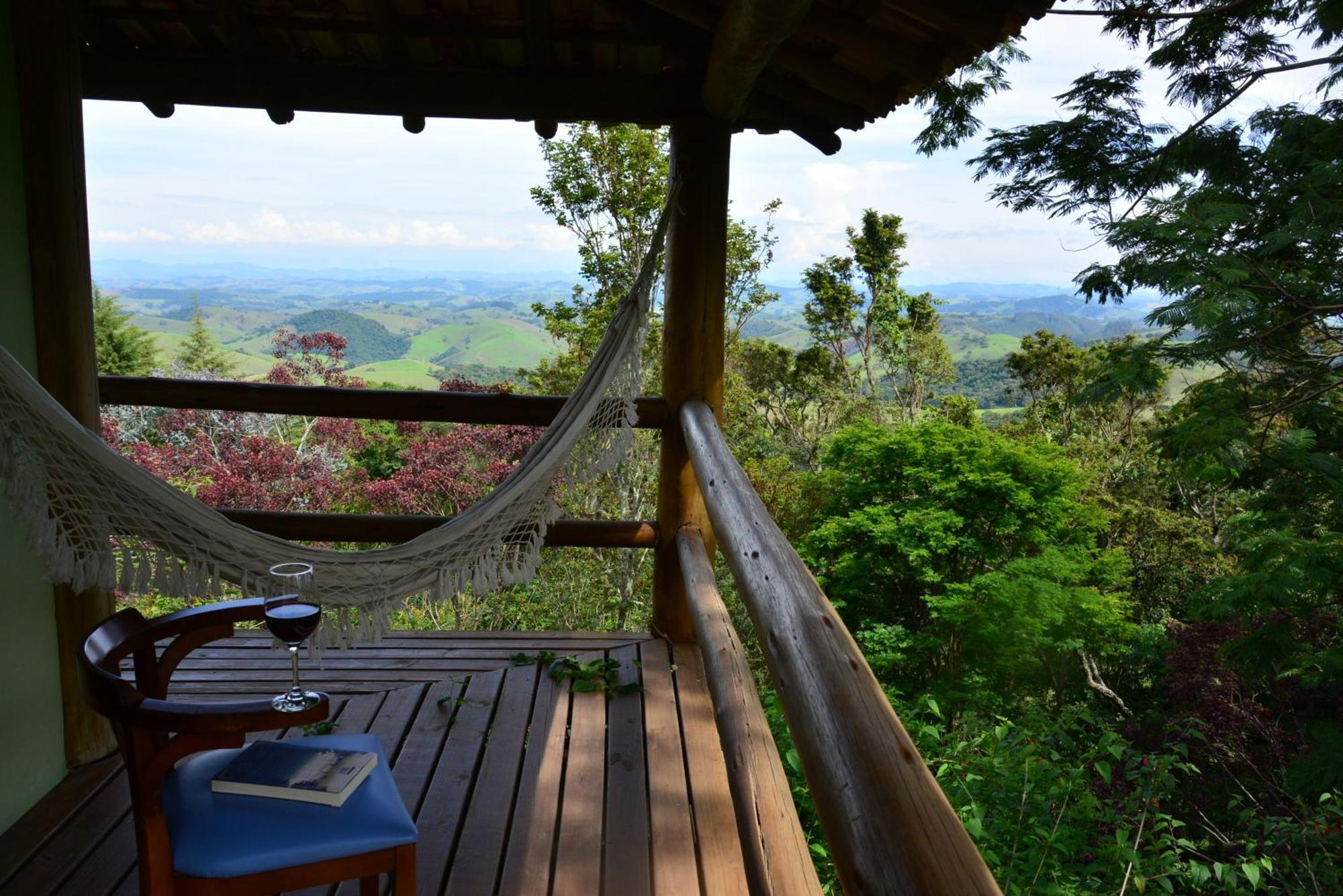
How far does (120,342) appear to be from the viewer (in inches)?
489

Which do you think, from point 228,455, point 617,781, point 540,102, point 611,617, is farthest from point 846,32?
point 228,455

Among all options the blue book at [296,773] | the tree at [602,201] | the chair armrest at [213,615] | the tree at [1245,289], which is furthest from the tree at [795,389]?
the blue book at [296,773]

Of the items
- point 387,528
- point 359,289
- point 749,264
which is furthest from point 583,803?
point 359,289

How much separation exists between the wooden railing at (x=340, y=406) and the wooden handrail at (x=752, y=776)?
0.75 metres

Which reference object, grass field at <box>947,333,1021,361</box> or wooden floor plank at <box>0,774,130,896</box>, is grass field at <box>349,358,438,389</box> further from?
wooden floor plank at <box>0,774,130,896</box>

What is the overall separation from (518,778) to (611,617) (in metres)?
4.90

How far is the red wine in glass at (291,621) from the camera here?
127 centimetres

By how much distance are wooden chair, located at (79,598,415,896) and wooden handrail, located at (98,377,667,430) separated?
130 cm

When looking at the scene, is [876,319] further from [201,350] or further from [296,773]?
[296,773]

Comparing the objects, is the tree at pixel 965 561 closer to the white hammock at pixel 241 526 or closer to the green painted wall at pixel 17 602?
the white hammock at pixel 241 526

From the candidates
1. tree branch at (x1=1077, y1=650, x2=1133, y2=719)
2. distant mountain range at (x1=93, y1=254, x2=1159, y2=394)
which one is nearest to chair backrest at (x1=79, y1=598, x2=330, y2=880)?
distant mountain range at (x1=93, y1=254, x2=1159, y2=394)

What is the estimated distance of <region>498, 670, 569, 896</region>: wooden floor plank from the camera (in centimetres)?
157

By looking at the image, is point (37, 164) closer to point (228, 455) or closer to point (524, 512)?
point (524, 512)

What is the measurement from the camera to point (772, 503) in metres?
7.88
